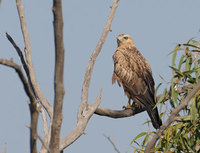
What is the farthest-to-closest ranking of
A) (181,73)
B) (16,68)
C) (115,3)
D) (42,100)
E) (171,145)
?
1. (115,3)
2. (42,100)
3. (171,145)
4. (181,73)
5. (16,68)

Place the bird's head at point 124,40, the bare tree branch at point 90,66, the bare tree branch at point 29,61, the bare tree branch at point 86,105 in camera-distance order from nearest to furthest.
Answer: the bare tree branch at point 86,105 < the bare tree branch at point 90,66 < the bare tree branch at point 29,61 < the bird's head at point 124,40

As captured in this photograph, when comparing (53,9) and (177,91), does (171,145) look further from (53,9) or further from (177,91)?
(53,9)

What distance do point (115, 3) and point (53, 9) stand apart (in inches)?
182

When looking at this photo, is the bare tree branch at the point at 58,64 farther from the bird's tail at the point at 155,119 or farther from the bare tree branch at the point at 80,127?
the bird's tail at the point at 155,119

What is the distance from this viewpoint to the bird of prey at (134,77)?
8.61m

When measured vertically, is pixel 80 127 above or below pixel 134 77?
below

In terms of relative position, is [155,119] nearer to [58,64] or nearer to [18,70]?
[58,64]

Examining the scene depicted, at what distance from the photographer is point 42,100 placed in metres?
7.02

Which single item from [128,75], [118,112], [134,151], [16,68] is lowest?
[134,151]

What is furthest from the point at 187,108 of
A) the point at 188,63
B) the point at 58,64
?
the point at 58,64

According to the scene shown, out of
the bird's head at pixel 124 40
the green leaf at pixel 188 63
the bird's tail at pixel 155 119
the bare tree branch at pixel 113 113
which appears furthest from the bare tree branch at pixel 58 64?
the bird's head at pixel 124 40

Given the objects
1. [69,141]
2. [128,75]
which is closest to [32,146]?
[69,141]

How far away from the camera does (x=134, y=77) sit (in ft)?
30.1

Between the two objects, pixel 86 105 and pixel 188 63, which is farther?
pixel 86 105
